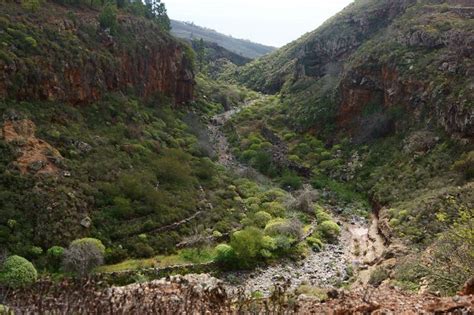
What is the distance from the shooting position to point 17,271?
18.6m

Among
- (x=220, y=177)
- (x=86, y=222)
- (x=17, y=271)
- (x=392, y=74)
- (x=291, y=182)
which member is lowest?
(x=17, y=271)

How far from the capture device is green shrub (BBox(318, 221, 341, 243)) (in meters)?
29.2

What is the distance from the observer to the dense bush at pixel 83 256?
20.5 meters

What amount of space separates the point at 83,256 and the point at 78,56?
63.7ft

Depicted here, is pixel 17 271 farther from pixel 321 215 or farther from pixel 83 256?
pixel 321 215

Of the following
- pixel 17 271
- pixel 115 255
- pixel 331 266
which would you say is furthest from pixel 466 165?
pixel 17 271

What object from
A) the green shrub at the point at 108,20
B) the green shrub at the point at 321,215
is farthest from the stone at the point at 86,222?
the green shrub at the point at 108,20

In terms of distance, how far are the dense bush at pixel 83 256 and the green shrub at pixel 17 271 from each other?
167 centimetres

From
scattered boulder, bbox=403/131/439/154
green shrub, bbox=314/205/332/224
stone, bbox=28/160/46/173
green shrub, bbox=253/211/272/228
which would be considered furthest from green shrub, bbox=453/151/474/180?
stone, bbox=28/160/46/173

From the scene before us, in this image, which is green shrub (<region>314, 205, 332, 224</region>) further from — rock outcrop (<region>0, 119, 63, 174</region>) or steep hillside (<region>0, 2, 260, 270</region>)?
rock outcrop (<region>0, 119, 63, 174</region>)

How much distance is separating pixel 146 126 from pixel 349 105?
22.3m

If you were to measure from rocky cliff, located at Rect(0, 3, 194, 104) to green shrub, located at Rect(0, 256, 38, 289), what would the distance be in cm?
1284

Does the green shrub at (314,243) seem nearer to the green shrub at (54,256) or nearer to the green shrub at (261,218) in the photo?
the green shrub at (261,218)

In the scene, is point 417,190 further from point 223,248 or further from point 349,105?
point 349,105
